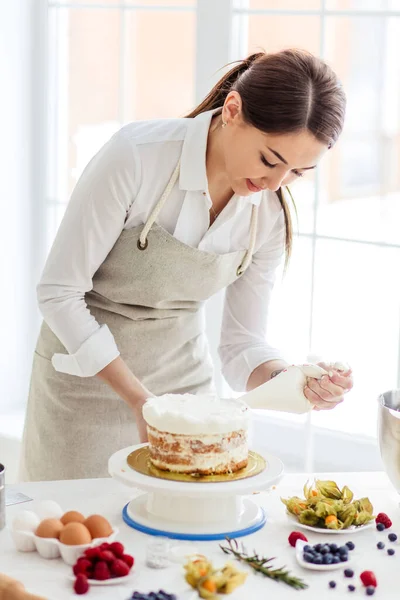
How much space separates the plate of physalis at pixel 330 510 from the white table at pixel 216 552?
17 mm

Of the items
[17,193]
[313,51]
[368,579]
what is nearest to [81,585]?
[368,579]

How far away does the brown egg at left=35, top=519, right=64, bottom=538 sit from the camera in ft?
4.75

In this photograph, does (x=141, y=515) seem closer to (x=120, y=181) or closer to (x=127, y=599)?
(x=127, y=599)

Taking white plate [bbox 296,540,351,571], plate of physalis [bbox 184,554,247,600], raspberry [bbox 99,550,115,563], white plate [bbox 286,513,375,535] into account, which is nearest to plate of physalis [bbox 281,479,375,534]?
white plate [bbox 286,513,375,535]

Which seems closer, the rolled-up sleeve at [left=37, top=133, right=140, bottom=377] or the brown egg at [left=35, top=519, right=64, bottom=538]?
the brown egg at [left=35, top=519, right=64, bottom=538]

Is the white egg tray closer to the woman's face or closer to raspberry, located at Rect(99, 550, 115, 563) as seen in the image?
raspberry, located at Rect(99, 550, 115, 563)

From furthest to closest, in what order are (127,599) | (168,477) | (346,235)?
(346,235)
(168,477)
(127,599)

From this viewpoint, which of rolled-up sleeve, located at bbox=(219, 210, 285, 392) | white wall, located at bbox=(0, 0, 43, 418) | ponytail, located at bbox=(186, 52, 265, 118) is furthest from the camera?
white wall, located at bbox=(0, 0, 43, 418)

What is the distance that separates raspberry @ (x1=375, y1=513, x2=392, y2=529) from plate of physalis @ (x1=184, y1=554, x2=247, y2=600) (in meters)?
0.35

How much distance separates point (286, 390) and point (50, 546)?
1.82 ft

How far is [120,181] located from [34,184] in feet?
5.65

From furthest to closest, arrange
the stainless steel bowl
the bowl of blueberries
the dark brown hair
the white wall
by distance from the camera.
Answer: the white wall
the dark brown hair
the stainless steel bowl
the bowl of blueberries

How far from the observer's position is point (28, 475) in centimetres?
227

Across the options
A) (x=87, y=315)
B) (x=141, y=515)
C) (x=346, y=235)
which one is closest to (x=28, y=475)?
(x=87, y=315)
